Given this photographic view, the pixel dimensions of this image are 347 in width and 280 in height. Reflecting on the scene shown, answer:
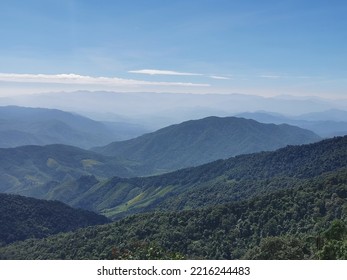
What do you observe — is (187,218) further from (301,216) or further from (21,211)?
(21,211)

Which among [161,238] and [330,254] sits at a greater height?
[330,254]

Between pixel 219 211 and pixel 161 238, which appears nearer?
pixel 161 238

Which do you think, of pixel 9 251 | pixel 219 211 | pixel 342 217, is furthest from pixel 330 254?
pixel 9 251

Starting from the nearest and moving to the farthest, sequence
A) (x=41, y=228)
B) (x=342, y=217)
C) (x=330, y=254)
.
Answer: (x=330, y=254) < (x=342, y=217) < (x=41, y=228)

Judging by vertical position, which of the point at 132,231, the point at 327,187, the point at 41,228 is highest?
the point at 327,187

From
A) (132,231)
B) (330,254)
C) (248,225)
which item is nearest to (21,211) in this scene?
(132,231)

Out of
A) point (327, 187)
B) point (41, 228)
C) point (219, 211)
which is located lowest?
point (41, 228)

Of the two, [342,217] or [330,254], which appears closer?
[330,254]

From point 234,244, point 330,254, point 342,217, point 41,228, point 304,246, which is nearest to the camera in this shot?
point 330,254

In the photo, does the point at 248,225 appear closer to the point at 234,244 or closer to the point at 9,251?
the point at 234,244
